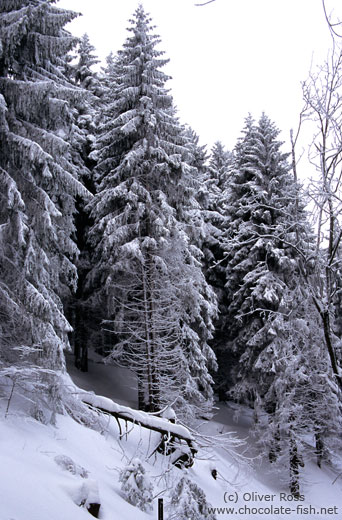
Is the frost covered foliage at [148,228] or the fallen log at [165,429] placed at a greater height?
the frost covered foliage at [148,228]

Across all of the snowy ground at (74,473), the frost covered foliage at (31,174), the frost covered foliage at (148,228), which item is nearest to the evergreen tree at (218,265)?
the frost covered foliage at (148,228)

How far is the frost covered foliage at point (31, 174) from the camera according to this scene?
25.5 feet

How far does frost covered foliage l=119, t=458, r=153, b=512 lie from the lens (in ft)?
18.3

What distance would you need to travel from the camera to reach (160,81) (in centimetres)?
1448

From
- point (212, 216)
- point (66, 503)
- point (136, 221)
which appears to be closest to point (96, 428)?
point (66, 503)

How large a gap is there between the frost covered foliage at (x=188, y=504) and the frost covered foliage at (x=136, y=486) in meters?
0.50

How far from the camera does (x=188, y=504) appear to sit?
5.06 m

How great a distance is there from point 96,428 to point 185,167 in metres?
9.28

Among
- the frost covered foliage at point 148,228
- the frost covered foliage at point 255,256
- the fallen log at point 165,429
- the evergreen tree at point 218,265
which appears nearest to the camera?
the fallen log at point 165,429

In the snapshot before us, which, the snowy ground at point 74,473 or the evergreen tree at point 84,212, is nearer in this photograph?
the snowy ground at point 74,473

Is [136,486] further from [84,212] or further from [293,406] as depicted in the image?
[84,212]

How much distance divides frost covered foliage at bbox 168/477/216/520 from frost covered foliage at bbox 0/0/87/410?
10.9 feet

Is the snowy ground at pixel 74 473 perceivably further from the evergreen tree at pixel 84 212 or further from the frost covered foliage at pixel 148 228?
the evergreen tree at pixel 84 212

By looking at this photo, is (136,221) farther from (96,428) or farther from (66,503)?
(66,503)
